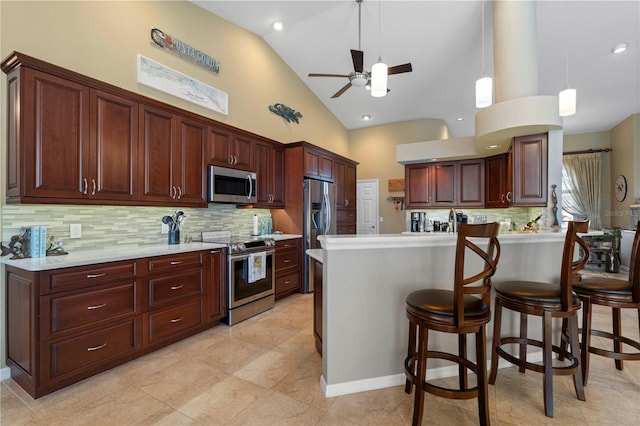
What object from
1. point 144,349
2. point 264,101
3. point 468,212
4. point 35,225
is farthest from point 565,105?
point 35,225

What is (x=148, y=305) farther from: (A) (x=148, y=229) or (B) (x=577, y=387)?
(B) (x=577, y=387)

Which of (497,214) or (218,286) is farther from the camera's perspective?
(497,214)

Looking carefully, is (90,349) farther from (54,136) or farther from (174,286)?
(54,136)

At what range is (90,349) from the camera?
7.18 ft

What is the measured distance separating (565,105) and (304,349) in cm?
358

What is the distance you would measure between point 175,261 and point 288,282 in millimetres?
1953

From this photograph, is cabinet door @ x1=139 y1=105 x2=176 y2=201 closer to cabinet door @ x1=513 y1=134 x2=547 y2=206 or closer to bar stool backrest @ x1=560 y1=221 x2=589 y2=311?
bar stool backrest @ x1=560 y1=221 x2=589 y2=311

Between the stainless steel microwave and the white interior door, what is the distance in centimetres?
396

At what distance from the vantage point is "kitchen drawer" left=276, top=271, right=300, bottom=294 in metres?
4.22

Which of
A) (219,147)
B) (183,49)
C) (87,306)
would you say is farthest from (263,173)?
(87,306)

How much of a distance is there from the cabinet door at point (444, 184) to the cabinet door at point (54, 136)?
5.45 m

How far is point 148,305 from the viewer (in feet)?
8.35

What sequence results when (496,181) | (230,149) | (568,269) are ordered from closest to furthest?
(568,269)
(230,149)
(496,181)

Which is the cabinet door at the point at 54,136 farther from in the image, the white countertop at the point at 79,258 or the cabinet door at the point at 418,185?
the cabinet door at the point at 418,185
